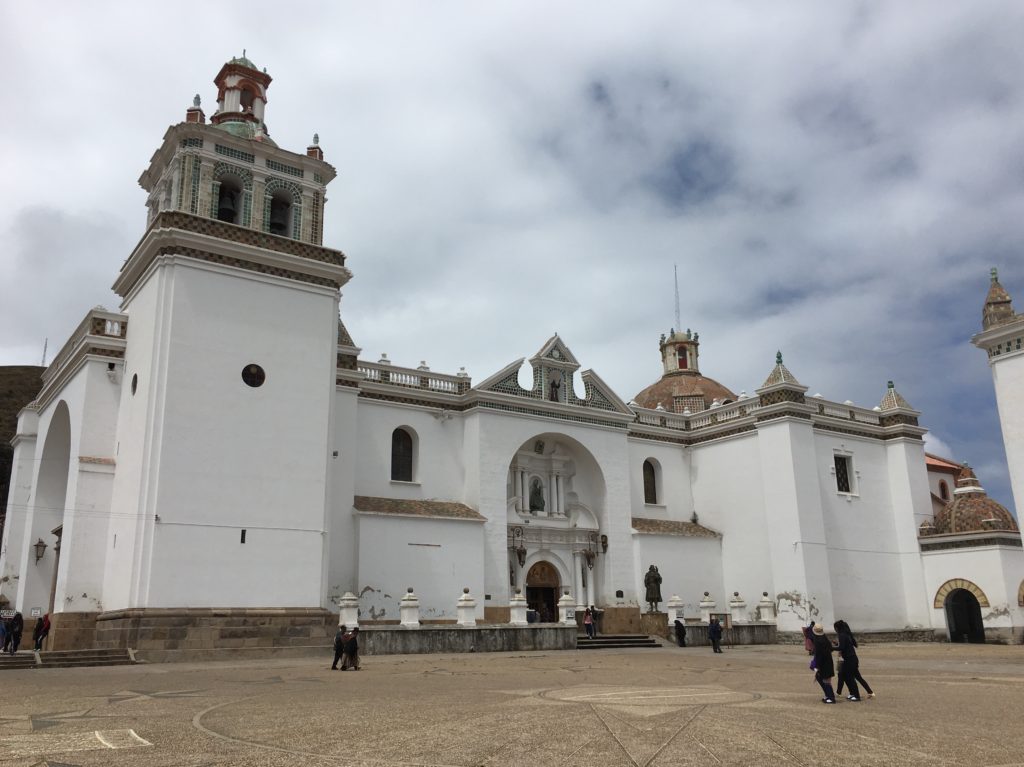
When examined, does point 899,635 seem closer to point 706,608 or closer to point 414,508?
point 706,608

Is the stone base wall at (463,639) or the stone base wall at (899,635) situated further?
the stone base wall at (899,635)

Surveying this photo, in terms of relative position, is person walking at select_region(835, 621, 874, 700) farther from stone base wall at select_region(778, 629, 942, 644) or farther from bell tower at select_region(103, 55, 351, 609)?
stone base wall at select_region(778, 629, 942, 644)

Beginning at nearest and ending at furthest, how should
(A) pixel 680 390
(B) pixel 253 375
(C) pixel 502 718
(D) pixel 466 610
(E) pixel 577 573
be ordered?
(C) pixel 502 718 < (B) pixel 253 375 < (D) pixel 466 610 < (E) pixel 577 573 < (A) pixel 680 390

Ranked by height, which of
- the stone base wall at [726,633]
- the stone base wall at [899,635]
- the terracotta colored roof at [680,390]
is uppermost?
the terracotta colored roof at [680,390]

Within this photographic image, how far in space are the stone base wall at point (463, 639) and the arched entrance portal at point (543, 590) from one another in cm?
447

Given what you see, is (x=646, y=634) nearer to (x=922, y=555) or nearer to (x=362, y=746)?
(x=922, y=555)

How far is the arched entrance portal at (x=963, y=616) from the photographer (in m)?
28.3

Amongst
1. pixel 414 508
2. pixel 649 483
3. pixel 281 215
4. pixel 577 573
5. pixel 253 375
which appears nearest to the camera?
pixel 253 375

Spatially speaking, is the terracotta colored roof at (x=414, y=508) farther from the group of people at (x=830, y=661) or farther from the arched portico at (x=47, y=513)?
the group of people at (x=830, y=661)

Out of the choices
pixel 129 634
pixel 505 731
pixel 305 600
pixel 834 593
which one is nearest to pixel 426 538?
pixel 305 600

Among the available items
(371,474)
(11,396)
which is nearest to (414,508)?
(371,474)

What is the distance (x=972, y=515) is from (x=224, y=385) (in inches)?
910

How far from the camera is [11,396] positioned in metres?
59.0

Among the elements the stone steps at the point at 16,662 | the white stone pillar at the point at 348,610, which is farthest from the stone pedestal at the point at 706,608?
the stone steps at the point at 16,662
